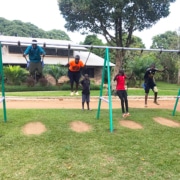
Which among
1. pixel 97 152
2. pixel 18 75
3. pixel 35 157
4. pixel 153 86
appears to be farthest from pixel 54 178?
pixel 18 75

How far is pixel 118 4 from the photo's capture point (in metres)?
16.4

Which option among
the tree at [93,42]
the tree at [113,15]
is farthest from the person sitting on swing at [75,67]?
the tree at [93,42]

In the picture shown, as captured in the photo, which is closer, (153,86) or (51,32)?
(153,86)

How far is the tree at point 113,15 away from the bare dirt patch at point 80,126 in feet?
33.2

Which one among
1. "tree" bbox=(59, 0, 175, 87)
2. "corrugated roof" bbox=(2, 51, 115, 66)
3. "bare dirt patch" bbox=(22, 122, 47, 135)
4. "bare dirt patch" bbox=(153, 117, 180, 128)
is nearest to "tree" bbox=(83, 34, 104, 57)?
"corrugated roof" bbox=(2, 51, 115, 66)

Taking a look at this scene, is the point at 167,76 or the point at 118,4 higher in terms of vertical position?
the point at 118,4

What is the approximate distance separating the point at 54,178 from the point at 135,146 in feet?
7.03

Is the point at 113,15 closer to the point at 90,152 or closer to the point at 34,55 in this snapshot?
the point at 34,55

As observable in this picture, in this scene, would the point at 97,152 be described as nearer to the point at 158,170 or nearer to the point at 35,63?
the point at 158,170

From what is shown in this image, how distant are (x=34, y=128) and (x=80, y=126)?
3.96 feet

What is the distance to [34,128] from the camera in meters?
6.71

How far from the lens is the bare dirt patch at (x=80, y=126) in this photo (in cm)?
669

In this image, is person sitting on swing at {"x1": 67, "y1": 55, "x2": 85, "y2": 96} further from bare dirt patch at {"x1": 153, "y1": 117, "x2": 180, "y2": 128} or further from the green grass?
bare dirt patch at {"x1": 153, "y1": 117, "x2": 180, "y2": 128}

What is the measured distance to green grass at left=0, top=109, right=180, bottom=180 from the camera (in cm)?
429
